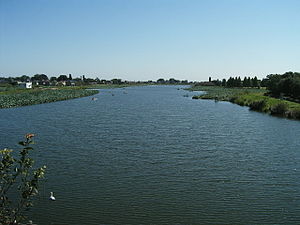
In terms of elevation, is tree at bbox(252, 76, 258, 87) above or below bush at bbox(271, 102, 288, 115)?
above

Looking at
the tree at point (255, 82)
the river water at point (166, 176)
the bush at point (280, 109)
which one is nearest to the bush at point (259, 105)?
the bush at point (280, 109)

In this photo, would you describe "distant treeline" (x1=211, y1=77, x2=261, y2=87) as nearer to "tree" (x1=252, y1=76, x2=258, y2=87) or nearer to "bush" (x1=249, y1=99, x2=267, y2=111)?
"tree" (x1=252, y1=76, x2=258, y2=87)

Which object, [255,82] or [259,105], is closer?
[259,105]

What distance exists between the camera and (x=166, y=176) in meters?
16.2

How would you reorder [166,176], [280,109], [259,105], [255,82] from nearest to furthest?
[166,176] < [280,109] < [259,105] < [255,82]

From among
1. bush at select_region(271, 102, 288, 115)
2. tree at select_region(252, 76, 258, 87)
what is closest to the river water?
bush at select_region(271, 102, 288, 115)

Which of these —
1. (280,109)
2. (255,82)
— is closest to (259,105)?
(280,109)

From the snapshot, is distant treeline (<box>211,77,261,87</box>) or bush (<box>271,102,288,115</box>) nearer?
bush (<box>271,102,288,115</box>)

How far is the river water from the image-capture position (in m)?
12.0

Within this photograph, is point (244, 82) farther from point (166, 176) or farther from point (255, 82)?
point (166, 176)

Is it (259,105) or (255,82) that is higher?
(255,82)

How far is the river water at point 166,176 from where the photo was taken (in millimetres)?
12031

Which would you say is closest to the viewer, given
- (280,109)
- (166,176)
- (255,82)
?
(166,176)

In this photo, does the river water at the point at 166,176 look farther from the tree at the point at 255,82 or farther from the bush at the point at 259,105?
the tree at the point at 255,82
